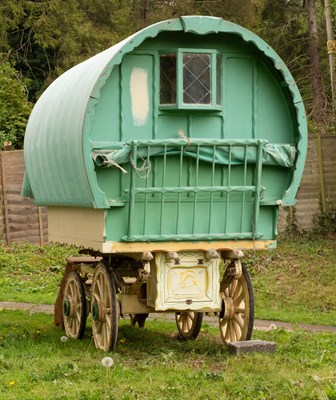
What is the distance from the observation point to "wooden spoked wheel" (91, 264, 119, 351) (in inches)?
475

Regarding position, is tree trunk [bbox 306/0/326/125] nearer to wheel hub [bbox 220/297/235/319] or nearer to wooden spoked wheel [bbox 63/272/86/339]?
wooden spoked wheel [bbox 63/272/86/339]

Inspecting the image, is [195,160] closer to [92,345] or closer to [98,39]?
[92,345]

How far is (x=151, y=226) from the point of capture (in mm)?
11875

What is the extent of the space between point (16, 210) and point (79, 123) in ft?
37.1

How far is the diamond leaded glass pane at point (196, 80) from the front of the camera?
12.2 metres

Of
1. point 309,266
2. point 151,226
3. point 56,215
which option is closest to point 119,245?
point 151,226

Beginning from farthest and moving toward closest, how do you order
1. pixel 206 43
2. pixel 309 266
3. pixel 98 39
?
pixel 98 39 < pixel 309 266 < pixel 206 43

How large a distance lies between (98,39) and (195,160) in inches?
833

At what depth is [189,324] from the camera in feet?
46.5

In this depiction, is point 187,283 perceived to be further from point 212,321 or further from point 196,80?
point 212,321

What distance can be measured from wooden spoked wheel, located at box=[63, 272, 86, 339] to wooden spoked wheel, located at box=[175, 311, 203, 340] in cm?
133

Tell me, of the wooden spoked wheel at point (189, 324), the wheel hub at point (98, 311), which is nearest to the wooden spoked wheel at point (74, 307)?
the wheel hub at point (98, 311)

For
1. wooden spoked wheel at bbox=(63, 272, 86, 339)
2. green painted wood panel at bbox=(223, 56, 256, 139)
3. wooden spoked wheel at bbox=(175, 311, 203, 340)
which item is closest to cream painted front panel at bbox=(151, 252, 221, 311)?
green painted wood panel at bbox=(223, 56, 256, 139)

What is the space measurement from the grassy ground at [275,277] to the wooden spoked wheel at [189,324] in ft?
8.45
